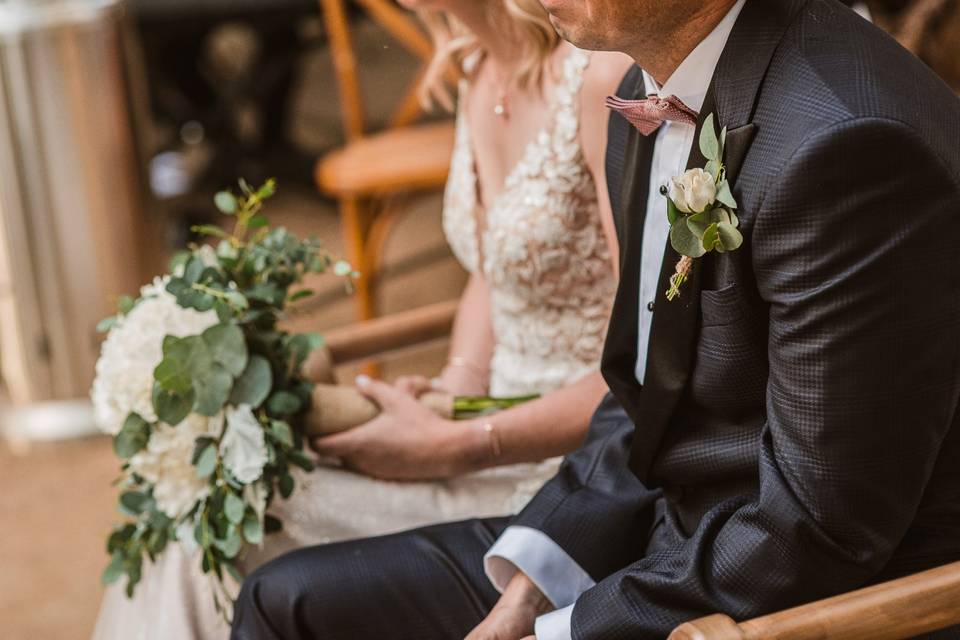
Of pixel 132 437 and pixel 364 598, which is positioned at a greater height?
pixel 132 437

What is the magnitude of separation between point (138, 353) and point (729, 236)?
0.83 metres

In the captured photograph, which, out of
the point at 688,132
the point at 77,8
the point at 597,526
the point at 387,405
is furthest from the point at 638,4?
the point at 77,8

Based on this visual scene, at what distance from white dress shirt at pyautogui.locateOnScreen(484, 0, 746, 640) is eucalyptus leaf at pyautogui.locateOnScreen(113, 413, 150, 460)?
1.55ft

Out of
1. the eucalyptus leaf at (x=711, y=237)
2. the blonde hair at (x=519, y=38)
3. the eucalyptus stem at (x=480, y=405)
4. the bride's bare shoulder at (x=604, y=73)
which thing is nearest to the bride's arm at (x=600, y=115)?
the bride's bare shoulder at (x=604, y=73)

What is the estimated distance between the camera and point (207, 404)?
1.48 metres

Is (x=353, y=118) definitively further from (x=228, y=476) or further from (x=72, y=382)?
(x=228, y=476)

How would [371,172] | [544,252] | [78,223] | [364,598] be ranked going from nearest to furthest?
[364,598]
[544,252]
[78,223]
[371,172]

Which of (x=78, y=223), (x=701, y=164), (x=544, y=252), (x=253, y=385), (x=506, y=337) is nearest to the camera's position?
(x=701, y=164)

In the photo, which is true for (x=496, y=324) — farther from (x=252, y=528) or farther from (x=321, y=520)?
(x=252, y=528)

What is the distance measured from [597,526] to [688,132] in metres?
0.46

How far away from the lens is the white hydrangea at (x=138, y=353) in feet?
4.97

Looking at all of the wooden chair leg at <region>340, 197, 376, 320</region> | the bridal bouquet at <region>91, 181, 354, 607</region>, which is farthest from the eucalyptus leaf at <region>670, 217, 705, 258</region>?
the wooden chair leg at <region>340, 197, 376, 320</region>

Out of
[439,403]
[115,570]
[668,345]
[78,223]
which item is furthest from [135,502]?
[78,223]

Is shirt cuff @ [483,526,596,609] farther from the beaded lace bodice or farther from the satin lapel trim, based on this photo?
the beaded lace bodice
